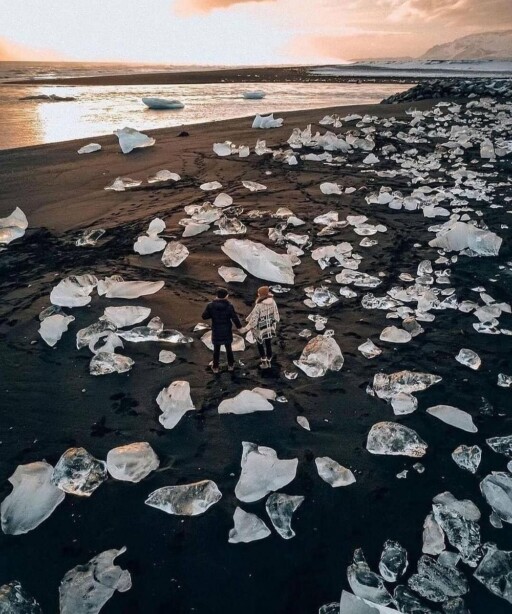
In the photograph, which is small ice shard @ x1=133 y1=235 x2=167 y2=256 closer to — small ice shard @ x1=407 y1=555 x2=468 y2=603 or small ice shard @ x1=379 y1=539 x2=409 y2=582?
small ice shard @ x1=379 y1=539 x2=409 y2=582

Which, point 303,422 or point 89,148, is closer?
point 303,422

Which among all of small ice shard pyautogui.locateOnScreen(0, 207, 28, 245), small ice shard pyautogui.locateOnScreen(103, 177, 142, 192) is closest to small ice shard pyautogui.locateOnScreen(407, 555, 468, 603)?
small ice shard pyautogui.locateOnScreen(0, 207, 28, 245)

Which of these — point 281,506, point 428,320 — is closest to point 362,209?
point 428,320

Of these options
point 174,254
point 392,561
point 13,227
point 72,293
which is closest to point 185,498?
point 392,561

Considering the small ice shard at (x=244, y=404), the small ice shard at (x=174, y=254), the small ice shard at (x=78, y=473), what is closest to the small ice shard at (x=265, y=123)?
the small ice shard at (x=174, y=254)

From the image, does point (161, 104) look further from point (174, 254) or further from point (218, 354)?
point (218, 354)
